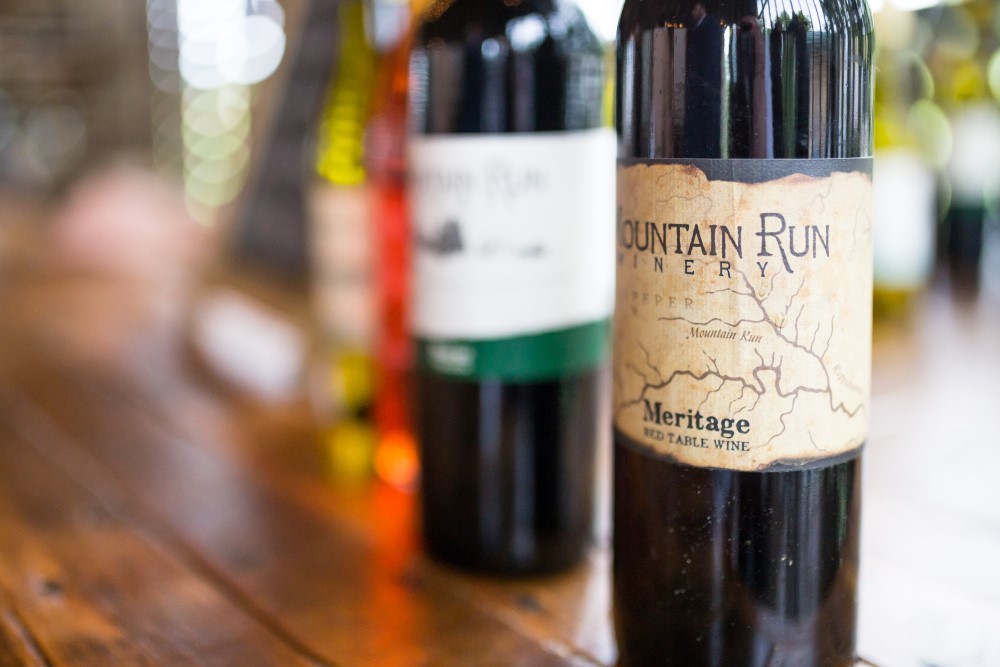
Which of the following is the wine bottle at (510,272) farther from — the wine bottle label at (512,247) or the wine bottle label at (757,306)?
the wine bottle label at (757,306)

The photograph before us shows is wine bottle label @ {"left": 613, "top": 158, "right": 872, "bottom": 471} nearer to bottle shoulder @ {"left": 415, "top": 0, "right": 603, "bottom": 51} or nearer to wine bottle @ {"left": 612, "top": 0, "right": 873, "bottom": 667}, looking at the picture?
wine bottle @ {"left": 612, "top": 0, "right": 873, "bottom": 667}

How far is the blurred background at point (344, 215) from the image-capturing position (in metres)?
0.66

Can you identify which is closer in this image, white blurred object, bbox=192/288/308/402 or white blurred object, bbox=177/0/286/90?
white blurred object, bbox=192/288/308/402

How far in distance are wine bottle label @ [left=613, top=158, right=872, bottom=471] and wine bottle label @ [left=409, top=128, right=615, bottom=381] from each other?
0.11 metres

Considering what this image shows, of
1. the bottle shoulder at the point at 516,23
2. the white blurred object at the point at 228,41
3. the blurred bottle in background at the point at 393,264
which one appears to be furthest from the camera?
the white blurred object at the point at 228,41

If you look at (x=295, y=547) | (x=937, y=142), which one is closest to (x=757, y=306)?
(x=295, y=547)

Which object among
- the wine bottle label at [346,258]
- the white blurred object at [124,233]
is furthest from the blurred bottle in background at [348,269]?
the white blurred object at [124,233]

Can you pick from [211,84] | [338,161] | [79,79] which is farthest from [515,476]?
[79,79]

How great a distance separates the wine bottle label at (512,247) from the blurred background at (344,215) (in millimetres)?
85

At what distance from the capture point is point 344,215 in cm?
66

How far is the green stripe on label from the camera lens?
47 cm

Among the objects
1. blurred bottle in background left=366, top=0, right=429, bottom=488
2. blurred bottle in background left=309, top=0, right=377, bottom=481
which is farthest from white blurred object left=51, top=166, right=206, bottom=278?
blurred bottle in background left=366, top=0, right=429, bottom=488

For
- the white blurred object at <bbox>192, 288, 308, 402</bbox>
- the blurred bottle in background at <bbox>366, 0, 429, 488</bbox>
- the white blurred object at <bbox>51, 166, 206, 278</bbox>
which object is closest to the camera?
the blurred bottle in background at <bbox>366, 0, 429, 488</bbox>

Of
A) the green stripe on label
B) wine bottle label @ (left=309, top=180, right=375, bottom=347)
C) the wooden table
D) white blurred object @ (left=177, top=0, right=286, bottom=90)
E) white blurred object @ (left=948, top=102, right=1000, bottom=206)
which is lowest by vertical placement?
the wooden table
